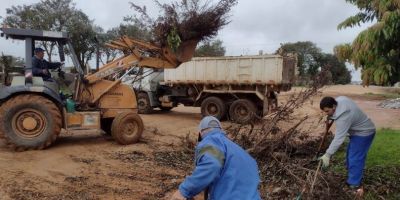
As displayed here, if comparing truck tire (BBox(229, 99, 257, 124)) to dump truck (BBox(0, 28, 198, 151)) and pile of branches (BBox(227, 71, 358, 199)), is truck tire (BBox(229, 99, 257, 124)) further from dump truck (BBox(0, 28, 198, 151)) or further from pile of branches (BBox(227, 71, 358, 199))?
pile of branches (BBox(227, 71, 358, 199))

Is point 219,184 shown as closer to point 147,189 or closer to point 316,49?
point 147,189

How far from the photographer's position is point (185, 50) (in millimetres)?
10953

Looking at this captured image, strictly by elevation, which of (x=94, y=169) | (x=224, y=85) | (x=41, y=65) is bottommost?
(x=94, y=169)

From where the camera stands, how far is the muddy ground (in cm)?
643

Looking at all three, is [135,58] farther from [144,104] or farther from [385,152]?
[144,104]

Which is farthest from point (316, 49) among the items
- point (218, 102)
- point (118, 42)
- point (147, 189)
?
point (147, 189)

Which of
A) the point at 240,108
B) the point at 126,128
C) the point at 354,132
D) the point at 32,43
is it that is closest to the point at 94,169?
the point at 126,128

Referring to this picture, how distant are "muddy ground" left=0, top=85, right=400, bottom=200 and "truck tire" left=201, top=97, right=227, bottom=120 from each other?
15.5 ft

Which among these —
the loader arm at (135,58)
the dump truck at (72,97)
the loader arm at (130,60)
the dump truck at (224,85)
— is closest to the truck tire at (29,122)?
the dump truck at (72,97)

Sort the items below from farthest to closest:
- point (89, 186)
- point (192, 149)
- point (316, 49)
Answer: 1. point (316, 49)
2. point (192, 149)
3. point (89, 186)

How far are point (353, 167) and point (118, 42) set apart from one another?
646 centimetres

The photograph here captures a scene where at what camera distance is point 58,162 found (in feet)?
26.7

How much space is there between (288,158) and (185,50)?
4423 mm

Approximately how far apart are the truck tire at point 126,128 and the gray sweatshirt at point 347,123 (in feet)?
17.3
